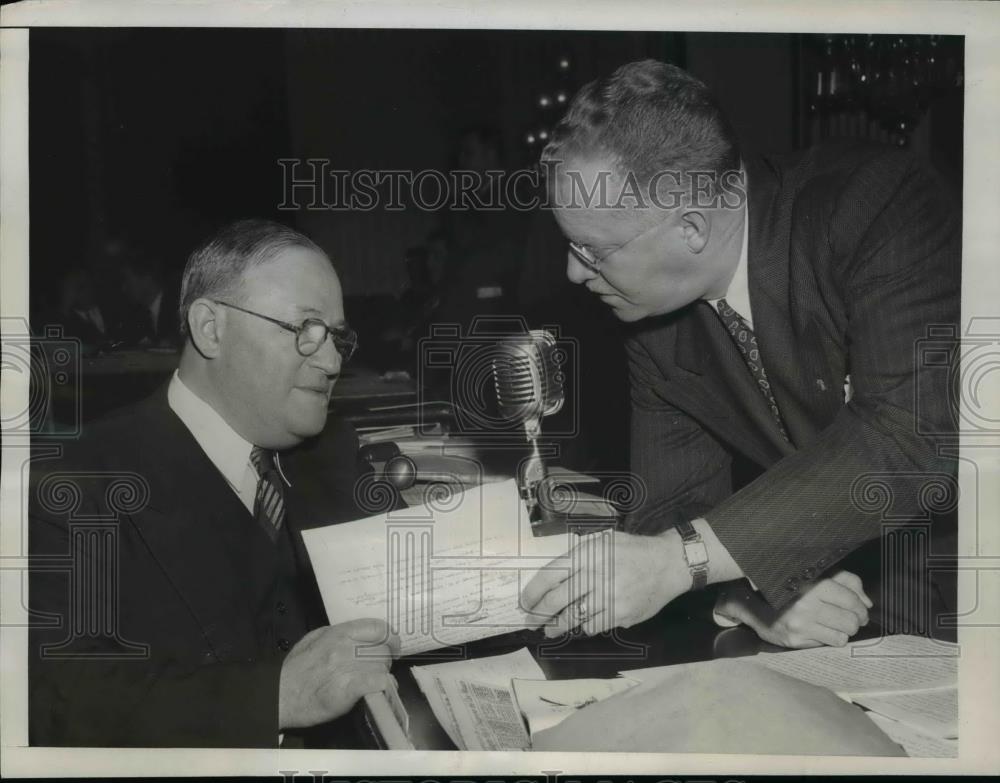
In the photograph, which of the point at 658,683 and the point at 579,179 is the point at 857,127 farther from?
the point at 658,683

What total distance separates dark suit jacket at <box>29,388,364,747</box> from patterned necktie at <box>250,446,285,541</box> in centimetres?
3

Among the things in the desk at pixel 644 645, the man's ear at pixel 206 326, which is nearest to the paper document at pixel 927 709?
the desk at pixel 644 645

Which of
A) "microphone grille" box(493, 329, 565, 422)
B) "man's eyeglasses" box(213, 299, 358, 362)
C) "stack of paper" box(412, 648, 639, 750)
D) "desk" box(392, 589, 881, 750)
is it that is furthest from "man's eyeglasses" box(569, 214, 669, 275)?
"stack of paper" box(412, 648, 639, 750)

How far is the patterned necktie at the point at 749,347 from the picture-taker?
1.97 m

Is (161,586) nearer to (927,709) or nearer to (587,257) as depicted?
(587,257)

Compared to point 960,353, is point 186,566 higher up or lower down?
lower down

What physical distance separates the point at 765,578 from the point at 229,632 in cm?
111

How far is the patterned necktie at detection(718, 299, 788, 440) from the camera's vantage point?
1968mm

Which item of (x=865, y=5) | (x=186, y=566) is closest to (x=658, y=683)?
(x=186, y=566)

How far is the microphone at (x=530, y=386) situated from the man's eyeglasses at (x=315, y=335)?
0.31m

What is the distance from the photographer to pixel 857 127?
1.96 meters

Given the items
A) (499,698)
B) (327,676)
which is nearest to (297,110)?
(327,676)

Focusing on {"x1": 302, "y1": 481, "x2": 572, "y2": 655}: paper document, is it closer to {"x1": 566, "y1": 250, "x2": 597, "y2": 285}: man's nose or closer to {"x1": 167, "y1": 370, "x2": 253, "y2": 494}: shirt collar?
{"x1": 167, "y1": 370, "x2": 253, "y2": 494}: shirt collar

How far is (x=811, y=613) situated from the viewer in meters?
1.98
